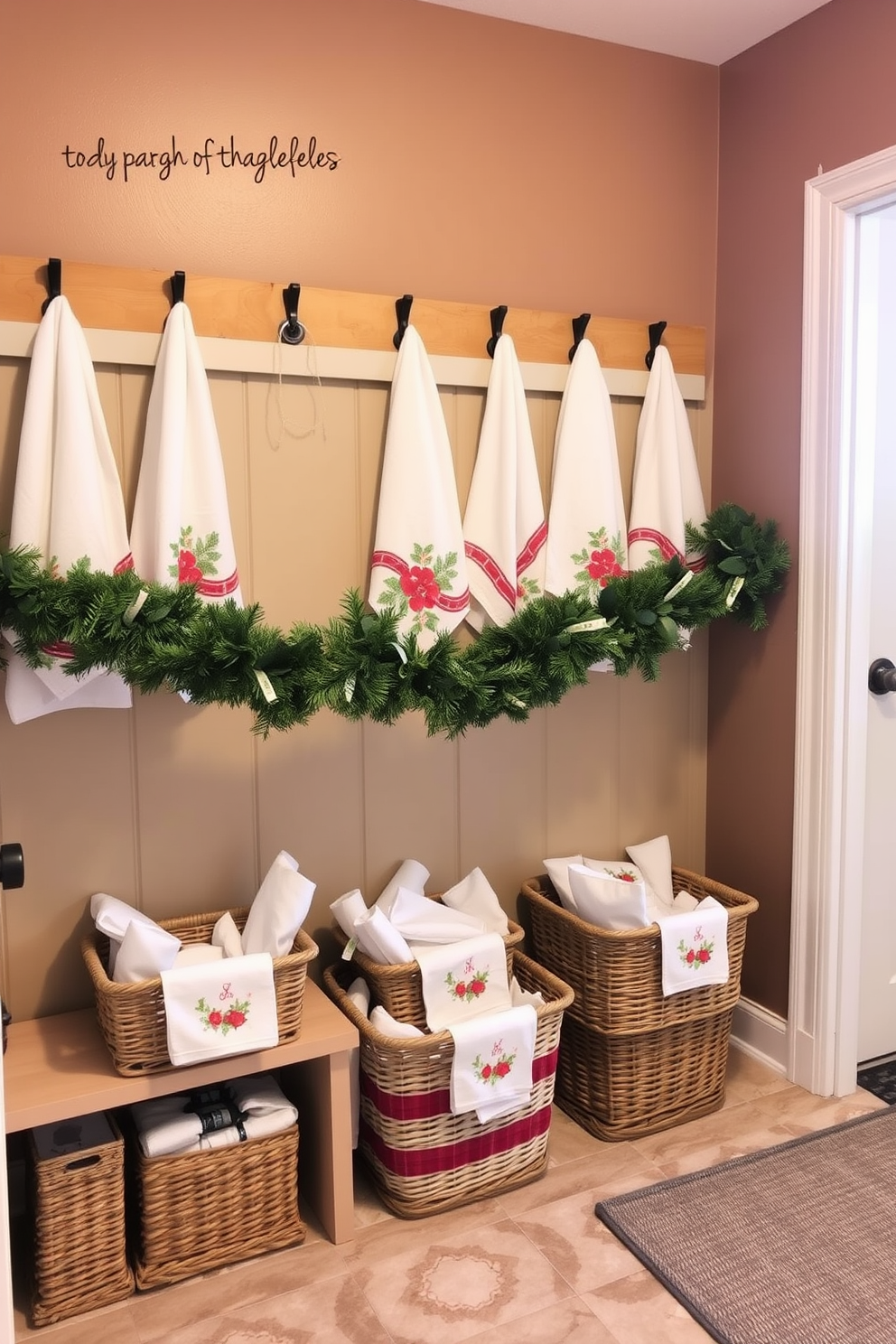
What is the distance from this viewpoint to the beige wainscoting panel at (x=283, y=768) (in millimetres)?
1983

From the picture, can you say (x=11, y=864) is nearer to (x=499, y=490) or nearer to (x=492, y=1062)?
(x=492, y=1062)

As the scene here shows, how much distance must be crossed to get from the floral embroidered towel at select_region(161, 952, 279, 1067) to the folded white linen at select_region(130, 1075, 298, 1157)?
0.16 metres

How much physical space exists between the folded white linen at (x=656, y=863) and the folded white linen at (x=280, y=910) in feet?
2.89

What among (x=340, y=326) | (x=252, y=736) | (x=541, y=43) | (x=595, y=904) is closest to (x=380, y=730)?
(x=252, y=736)

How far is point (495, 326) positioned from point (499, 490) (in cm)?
34

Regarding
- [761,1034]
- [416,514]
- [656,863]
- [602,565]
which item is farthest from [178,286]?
[761,1034]

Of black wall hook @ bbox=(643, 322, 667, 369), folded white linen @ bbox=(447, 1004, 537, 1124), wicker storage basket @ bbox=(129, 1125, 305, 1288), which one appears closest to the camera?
wicker storage basket @ bbox=(129, 1125, 305, 1288)

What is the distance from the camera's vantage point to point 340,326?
2.10 meters

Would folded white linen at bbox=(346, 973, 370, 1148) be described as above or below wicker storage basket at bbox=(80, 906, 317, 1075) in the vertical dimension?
below

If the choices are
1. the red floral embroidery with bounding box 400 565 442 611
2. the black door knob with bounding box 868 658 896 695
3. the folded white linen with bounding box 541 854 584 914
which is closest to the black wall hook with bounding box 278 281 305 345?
the red floral embroidery with bounding box 400 565 442 611

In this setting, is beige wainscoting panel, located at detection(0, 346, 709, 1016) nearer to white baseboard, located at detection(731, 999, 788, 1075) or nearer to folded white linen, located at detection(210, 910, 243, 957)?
folded white linen, located at detection(210, 910, 243, 957)

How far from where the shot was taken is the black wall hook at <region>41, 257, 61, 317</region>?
1.85 metres

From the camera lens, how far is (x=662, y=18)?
7.34 ft

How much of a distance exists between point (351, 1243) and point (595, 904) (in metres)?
0.76
